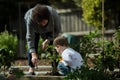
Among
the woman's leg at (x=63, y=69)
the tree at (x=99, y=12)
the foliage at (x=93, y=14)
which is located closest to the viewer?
the woman's leg at (x=63, y=69)

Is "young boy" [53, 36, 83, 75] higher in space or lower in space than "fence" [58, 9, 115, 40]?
lower

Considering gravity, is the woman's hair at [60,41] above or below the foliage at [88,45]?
above

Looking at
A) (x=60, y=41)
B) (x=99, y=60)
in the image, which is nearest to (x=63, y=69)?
(x=60, y=41)

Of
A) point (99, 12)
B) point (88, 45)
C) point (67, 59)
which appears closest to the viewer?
point (67, 59)

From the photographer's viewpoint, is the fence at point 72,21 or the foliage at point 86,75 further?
the fence at point 72,21

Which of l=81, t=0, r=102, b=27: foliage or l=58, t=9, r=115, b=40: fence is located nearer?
l=81, t=0, r=102, b=27: foliage

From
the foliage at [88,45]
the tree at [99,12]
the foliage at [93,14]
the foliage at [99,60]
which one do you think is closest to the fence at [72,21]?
the tree at [99,12]

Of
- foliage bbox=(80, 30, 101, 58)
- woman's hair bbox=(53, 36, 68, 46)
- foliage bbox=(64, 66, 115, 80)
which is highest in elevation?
woman's hair bbox=(53, 36, 68, 46)

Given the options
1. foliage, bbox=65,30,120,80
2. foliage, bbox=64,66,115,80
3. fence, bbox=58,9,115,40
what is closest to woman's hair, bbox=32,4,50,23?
foliage, bbox=65,30,120,80

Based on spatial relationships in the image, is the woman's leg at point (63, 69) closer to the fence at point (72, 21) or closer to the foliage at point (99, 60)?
the foliage at point (99, 60)

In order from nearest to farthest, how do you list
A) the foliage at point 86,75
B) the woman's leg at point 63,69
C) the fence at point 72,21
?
the foliage at point 86,75, the woman's leg at point 63,69, the fence at point 72,21

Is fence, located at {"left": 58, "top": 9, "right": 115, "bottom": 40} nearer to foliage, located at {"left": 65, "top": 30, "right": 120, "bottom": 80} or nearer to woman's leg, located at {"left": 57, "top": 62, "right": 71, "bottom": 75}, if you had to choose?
foliage, located at {"left": 65, "top": 30, "right": 120, "bottom": 80}

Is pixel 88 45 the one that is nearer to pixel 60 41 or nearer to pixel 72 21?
pixel 60 41

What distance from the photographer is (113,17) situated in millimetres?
16391
